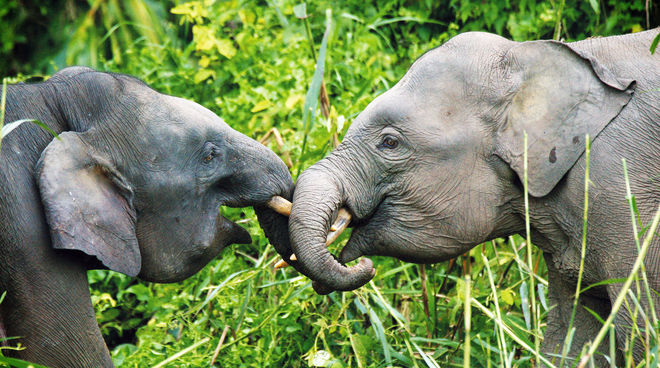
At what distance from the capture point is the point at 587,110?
368 centimetres

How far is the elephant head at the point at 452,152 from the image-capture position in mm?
3719

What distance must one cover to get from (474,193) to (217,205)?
106 centimetres

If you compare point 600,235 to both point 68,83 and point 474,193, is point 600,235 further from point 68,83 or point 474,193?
point 68,83

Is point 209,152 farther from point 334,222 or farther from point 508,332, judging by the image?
point 508,332

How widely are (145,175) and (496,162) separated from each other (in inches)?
54.7

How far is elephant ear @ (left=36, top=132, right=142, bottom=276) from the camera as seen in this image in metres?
3.44

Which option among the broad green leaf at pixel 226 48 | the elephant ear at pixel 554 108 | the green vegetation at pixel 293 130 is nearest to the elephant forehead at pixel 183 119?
the green vegetation at pixel 293 130

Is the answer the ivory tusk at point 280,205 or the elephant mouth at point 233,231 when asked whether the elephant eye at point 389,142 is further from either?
the elephant mouth at point 233,231

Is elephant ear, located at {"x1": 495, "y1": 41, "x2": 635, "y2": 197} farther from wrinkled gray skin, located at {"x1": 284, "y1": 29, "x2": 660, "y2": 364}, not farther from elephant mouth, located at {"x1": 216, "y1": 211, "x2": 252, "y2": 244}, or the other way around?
elephant mouth, located at {"x1": 216, "y1": 211, "x2": 252, "y2": 244}

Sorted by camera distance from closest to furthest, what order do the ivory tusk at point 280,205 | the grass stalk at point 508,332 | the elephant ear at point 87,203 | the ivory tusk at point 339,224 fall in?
the grass stalk at point 508,332 → the elephant ear at point 87,203 → the ivory tusk at point 339,224 → the ivory tusk at point 280,205

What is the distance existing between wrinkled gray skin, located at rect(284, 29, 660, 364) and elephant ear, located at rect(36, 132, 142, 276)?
2.13ft

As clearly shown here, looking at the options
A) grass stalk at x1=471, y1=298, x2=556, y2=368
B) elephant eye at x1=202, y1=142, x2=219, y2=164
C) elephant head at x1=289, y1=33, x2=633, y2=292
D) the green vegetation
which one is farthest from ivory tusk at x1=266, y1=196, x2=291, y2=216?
grass stalk at x1=471, y1=298, x2=556, y2=368

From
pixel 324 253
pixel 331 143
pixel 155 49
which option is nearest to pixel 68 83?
pixel 324 253

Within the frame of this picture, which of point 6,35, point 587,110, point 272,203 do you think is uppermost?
point 587,110
